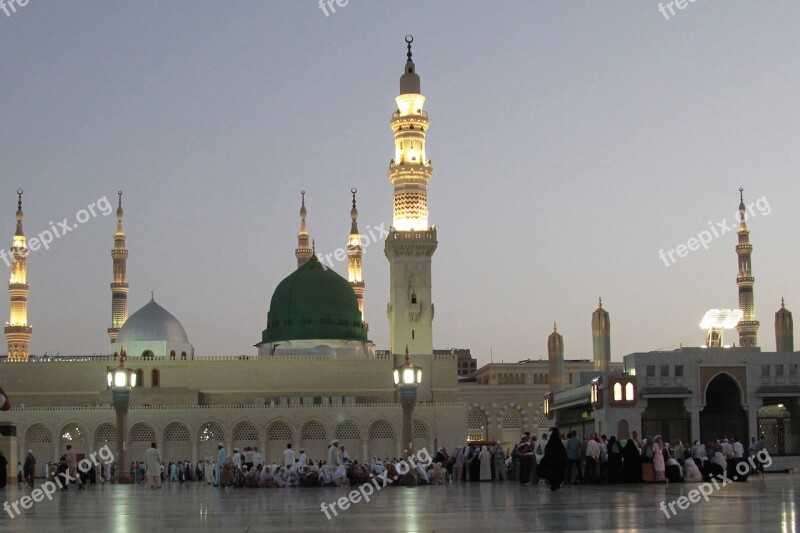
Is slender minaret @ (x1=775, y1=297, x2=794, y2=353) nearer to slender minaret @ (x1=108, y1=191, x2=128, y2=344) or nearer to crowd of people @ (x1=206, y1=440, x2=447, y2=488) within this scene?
crowd of people @ (x1=206, y1=440, x2=447, y2=488)

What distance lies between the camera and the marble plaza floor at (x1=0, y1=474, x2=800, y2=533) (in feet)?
32.5

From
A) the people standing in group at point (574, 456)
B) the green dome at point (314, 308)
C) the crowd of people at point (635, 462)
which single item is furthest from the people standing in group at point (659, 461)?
the green dome at point (314, 308)

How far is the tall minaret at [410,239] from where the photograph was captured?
159ft

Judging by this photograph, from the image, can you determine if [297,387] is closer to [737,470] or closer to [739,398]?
[739,398]

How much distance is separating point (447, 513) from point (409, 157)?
37.3 meters

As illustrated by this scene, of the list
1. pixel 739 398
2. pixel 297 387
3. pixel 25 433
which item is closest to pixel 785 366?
pixel 739 398

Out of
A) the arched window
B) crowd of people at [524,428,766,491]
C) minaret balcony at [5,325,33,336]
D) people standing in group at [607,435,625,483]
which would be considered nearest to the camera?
crowd of people at [524,428,766,491]

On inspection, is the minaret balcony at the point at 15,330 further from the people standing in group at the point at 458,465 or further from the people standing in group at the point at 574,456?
the people standing in group at the point at 574,456

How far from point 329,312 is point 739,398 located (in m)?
22.9

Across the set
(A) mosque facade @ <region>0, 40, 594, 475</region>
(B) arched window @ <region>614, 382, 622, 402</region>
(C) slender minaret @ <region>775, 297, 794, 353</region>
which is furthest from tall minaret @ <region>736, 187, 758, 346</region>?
(B) arched window @ <region>614, 382, 622, 402</region>

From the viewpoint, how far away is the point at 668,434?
33.9 m

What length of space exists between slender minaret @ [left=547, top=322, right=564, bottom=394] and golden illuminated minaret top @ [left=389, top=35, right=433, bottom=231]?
23.0 ft

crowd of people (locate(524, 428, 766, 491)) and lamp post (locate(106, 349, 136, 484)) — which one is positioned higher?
lamp post (locate(106, 349, 136, 484))

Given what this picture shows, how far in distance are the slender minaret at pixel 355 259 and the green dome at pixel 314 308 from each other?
555 centimetres
